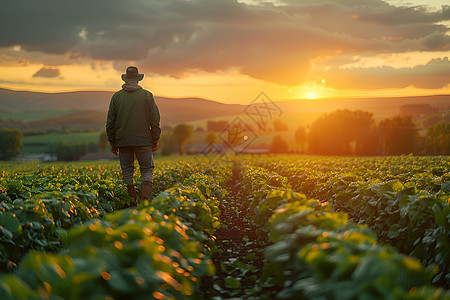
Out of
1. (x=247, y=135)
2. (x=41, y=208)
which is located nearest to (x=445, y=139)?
(x=247, y=135)

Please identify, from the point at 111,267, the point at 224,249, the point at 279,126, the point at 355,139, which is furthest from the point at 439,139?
the point at 111,267

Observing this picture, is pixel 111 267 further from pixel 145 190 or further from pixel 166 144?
pixel 166 144

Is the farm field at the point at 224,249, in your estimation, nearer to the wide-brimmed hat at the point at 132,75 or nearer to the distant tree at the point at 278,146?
the wide-brimmed hat at the point at 132,75

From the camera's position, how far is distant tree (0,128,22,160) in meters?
96.4

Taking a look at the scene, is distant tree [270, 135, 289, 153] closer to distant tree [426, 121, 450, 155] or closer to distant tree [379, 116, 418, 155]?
distant tree [379, 116, 418, 155]

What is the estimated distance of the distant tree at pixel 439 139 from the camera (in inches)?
3108

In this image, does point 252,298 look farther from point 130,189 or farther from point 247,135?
point 247,135

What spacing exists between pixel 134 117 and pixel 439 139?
8921 cm

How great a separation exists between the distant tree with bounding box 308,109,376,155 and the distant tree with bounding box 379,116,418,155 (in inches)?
263

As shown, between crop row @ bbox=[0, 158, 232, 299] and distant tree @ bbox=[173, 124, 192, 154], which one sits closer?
crop row @ bbox=[0, 158, 232, 299]

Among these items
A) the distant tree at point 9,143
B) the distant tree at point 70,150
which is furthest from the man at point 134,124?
the distant tree at point 9,143

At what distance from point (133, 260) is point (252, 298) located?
1.65 meters

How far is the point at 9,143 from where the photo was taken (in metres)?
98.4

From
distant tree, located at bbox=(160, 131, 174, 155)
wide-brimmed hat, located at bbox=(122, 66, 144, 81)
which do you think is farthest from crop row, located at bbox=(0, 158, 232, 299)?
distant tree, located at bbox=(160, 131, 174, 155)
